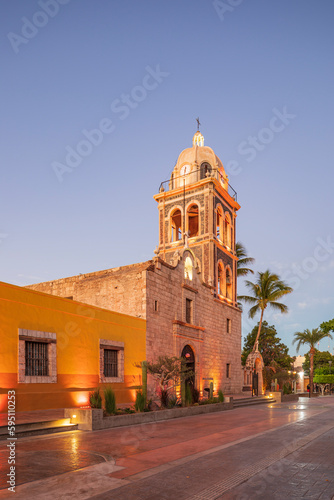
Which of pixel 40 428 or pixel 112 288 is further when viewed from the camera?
pixel 112 288

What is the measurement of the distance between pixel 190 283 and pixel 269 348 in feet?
111

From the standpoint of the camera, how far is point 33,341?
575 inches

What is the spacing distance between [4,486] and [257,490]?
11.9 feet

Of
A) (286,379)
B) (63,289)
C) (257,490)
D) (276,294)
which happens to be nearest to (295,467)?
(257,490)

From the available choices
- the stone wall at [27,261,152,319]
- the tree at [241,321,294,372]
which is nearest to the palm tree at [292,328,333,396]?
the tree at [241,321,294,372]

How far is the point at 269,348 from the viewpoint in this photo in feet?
182

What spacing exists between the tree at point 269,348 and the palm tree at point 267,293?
17.5 m

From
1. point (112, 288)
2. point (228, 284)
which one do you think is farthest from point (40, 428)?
point (228, 284)

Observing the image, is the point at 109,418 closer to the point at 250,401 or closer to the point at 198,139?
the point at 250,401

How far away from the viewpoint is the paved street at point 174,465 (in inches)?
231

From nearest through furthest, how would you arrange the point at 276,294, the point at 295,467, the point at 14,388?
the point at 295,467 → the point at 14,388 → the point at 276,294

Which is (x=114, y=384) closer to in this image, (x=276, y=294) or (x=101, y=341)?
(x=101, y=341)

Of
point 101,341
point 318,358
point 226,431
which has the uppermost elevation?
point 101,341

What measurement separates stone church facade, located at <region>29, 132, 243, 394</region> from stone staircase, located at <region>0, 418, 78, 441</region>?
9.07 meters
